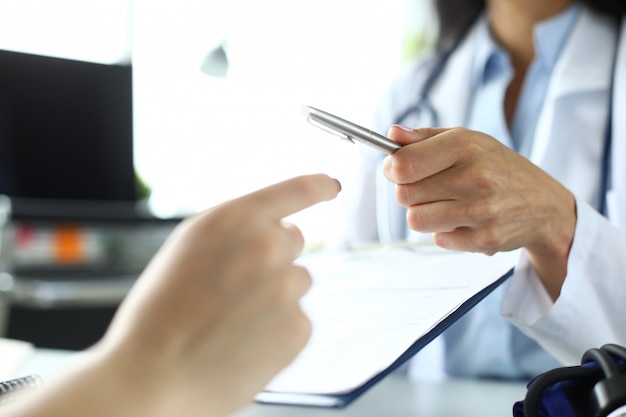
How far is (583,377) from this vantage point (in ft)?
1.21

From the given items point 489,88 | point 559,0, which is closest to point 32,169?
point 489,88

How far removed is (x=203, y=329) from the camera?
26cm

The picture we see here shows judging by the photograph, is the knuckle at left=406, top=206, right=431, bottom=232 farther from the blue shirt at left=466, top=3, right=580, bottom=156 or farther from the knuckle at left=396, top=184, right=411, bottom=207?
the blue shirt at left=466, top=3, right=580, bottom=156

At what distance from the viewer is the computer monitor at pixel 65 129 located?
1.09 m

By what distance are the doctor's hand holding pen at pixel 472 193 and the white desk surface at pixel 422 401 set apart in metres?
0.16

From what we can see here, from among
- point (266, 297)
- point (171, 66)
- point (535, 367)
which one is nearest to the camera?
point (266, 297)

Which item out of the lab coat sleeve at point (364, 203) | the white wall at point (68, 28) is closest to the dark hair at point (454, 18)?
the lab coat sleeve at point (364, 203)

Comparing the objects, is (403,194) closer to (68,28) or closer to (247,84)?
(68,28)

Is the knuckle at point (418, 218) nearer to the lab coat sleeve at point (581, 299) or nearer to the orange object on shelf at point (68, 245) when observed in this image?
the lab coat sleeve at point (581, 299)

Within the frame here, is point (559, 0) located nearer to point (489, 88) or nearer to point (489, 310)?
point (489, 88)

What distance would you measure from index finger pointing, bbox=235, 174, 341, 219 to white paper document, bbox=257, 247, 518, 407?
10 cm

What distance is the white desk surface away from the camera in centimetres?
57

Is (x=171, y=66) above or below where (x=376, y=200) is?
above

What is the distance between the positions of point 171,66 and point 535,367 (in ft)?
6.54
